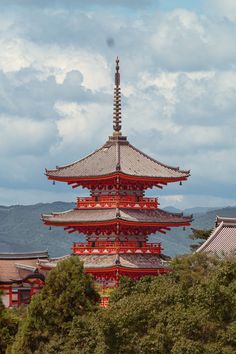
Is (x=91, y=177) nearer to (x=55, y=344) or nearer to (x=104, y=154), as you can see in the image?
(x=104, y=154)

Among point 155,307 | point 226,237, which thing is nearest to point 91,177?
point 226,237

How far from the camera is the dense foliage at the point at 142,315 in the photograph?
Result: 181 ft

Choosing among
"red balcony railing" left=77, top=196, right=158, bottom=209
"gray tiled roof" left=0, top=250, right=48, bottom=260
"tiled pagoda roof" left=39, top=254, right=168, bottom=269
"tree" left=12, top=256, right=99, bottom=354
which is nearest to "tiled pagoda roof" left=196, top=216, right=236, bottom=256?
"tiled pagoda roof" left=39, top=254, right=168, bottom=269

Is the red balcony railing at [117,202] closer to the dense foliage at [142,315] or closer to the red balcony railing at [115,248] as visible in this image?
the red balcony railing at [115,248]

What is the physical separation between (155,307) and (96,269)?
24.1 meters

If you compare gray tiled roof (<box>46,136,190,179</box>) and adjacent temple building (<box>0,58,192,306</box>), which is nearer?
adjacent temple building (<box>0,58,192,306</box>)

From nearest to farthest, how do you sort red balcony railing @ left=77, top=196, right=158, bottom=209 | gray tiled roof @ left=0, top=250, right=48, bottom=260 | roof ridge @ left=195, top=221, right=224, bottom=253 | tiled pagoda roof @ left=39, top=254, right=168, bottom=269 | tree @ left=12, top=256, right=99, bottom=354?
tree @ left=12, top=256, right=99, bottom=354 < roof ridge @ left=195, top=221, right=224, bottom=253 < tiled pagoda roof @ left=39, top=254, right=168, bottom=269 < red balcony railing @ left=77, top=196, right=158, bottom=209 < gray tiled roof @ left=0, top=250, right=48, bottom=260

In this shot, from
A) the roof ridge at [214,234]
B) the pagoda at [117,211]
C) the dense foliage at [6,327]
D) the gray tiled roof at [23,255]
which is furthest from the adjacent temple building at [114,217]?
the dense foliage at [6,327]

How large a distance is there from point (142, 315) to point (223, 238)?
Result: 2230 centimetres

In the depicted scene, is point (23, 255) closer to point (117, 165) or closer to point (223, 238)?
point (117, 165)

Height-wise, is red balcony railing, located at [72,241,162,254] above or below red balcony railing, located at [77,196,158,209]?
below

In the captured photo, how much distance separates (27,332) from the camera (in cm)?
6219

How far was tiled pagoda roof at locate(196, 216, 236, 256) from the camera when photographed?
7712 cm

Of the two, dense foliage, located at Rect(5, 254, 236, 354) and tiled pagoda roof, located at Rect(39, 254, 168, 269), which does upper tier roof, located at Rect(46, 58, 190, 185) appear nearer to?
tiled pagoda roof, located at Rect(39, 254, 168, 269)
